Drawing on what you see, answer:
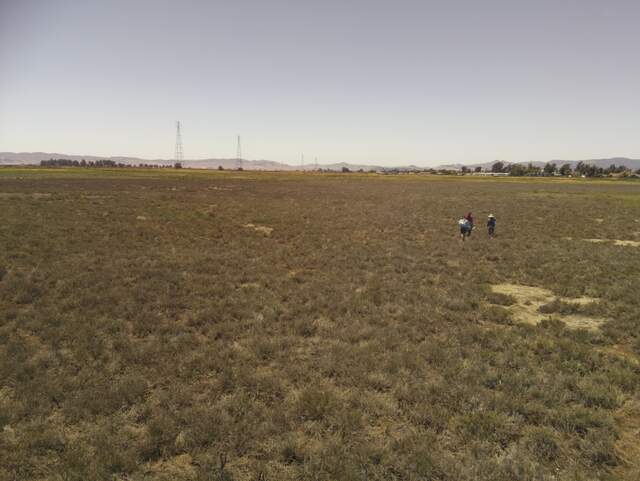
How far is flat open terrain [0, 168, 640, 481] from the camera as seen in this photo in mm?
5316

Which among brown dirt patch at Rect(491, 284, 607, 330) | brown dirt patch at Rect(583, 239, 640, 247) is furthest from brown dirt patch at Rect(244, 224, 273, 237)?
brown dirt patch at Rect(583, 239, 640, 247)

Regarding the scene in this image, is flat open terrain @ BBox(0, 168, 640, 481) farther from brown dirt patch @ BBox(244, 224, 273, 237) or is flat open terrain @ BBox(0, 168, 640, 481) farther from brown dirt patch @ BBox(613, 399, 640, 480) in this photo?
brown dirt patch @ BBox(244, 224, 273, 237)

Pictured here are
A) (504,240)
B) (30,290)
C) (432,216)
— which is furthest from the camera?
(432,216)

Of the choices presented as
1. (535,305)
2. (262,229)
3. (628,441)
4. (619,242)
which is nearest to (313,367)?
(628,441)

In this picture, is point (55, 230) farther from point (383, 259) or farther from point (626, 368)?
point (626, 368)

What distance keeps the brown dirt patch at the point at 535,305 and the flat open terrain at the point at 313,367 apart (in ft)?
0.29

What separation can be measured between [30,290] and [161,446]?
9.75 m

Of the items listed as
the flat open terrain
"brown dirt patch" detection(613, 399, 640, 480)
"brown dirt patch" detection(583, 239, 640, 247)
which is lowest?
"brown dirt patch" detection(613, 399, 640, 480)

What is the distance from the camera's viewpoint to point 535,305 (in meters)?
12.2

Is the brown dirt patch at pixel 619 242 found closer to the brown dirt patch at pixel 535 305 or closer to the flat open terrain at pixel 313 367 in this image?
the flat open terrain at pixel 313 367

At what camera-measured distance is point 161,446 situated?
18.0ft

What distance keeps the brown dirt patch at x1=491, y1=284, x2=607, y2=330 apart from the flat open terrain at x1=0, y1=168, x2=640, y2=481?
0.09m

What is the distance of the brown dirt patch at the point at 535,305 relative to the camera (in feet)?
34.9

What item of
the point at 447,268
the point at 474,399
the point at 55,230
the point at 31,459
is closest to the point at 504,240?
the point at 447,268
